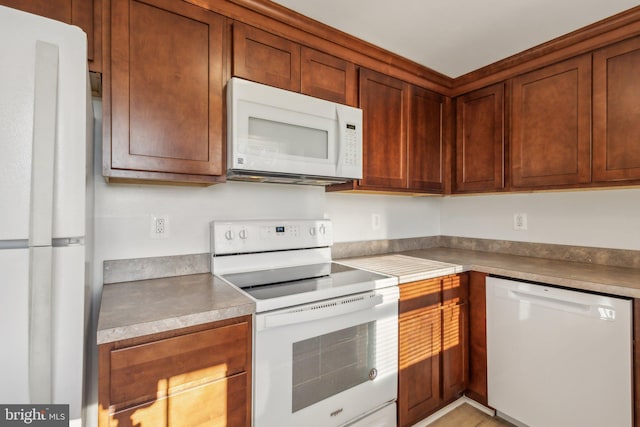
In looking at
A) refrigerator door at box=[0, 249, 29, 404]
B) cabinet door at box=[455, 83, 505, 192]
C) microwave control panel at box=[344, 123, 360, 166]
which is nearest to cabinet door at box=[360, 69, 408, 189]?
microwave control panel at box=[344, 123, 360, 166]

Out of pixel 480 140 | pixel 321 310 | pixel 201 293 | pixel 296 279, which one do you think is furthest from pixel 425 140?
pixel 201 293

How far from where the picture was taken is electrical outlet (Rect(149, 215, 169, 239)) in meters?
1.61

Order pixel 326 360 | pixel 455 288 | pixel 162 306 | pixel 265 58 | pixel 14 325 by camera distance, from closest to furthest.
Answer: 1. pixel 14 325
2. pixel 162 306
3. pixel 326 360
4. pixel 265 58
5. pixel 455 288

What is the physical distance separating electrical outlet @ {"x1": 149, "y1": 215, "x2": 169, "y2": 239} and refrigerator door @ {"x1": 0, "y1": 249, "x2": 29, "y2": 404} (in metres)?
0.86

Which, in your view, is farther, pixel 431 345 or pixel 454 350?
pixel 454 350

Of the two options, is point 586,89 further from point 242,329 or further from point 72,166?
point 72,166

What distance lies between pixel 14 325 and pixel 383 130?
1.88 meters

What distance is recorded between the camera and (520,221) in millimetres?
2328

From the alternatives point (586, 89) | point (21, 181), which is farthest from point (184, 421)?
point (586, 89)

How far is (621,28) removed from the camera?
5.37 ft

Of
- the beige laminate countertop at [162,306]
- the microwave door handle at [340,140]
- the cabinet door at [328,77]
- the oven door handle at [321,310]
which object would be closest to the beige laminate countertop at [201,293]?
the beige laminate countertop at [162,306]

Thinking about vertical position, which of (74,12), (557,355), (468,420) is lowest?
(468,420)

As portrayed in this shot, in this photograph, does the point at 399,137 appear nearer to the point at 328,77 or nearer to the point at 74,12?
the point at 328,77

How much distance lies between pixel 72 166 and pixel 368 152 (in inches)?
58.9
